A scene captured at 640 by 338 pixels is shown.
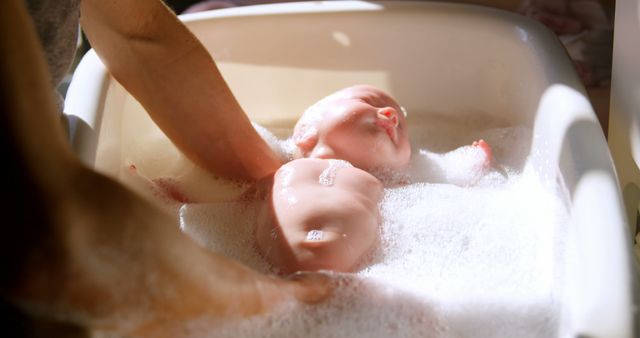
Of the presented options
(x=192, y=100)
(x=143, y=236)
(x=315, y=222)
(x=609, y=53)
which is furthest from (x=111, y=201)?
(x=609, y=53)

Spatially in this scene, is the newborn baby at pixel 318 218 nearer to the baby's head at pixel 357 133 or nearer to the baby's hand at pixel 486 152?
the baby's head at pixel 357 133

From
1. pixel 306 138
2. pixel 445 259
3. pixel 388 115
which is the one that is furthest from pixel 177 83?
pixel 445 259

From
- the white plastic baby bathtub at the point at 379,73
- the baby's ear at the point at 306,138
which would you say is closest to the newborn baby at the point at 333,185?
the baby's ear at the point at 306,138

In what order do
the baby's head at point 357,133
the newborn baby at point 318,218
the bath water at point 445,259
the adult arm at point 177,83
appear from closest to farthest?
the bath water at point 445,259 → the newborn baby at point 318,218 → the adult arm at point 177,83 → the baby's head at point 357,133

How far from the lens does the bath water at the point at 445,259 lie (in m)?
0.81

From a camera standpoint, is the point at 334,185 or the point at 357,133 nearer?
the point at 334,185

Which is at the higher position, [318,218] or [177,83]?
[177,83]

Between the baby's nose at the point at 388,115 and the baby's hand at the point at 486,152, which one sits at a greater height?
the baby's nose at the point at 388,115

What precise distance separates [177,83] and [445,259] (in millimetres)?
475

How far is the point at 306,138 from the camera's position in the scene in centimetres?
121

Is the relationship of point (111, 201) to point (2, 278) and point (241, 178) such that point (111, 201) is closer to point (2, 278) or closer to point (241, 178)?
point (2, 278)

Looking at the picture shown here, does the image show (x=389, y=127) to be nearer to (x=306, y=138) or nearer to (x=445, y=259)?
(x=306, y=138)

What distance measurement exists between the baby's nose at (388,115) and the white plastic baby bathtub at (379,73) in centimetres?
22

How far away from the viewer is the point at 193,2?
6.04 feet
